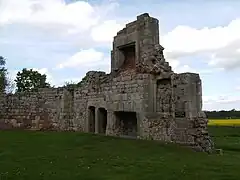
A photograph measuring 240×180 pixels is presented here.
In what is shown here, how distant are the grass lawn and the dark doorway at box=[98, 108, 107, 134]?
478cm

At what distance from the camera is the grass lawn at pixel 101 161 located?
901 cm

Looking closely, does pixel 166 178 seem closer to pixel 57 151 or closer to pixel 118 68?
pixel 57 151

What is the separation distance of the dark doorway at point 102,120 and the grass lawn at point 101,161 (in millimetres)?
4777

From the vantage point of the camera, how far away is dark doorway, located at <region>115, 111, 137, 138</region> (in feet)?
60.7

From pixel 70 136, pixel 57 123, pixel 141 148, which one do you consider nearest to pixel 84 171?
pixel 141 148

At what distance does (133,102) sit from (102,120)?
382cm

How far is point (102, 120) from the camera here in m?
20.5

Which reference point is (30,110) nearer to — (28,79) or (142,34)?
(142,34)

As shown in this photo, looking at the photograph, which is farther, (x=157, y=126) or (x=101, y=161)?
(x=157, y=126)

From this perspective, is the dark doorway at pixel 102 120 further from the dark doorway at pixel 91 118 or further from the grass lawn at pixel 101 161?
the grass lawn at pixel 101 161

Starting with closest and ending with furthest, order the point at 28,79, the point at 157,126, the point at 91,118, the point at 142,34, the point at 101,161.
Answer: the point at 101,161 → the point at 157,126 → the point at 142,34 → the point at 91,118 → the point at 28,79

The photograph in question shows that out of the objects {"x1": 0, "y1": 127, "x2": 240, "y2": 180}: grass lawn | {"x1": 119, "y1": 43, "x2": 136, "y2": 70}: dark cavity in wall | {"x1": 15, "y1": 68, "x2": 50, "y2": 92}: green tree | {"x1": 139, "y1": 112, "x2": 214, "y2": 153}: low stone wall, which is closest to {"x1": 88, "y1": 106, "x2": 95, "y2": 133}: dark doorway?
{"x1": 119, "y1": 43, "x2": 136, "y2": 70}: dark cavity in wall

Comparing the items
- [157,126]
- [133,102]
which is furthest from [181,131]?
[133,102]

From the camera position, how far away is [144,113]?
16547 millimetres
